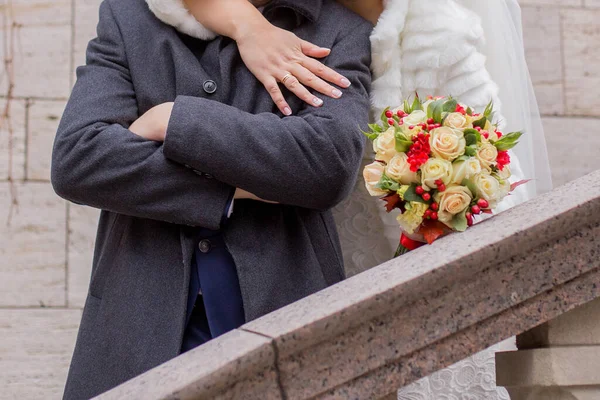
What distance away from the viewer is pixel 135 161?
1.82m

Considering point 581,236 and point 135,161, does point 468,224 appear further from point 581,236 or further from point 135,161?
point 135,161

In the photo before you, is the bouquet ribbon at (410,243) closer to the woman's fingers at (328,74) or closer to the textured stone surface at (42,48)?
the woman's fingers at (328,74)

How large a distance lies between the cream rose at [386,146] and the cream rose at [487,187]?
18cm

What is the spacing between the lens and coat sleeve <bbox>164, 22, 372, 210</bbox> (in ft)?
5.84

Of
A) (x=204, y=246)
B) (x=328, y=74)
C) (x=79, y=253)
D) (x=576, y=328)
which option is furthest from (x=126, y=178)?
(x=79, y=253)

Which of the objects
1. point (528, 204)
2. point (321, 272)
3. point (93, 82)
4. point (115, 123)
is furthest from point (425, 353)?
Result: point (93, 82)

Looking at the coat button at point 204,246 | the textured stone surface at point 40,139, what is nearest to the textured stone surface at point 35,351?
the textured stone surface at point 40,139

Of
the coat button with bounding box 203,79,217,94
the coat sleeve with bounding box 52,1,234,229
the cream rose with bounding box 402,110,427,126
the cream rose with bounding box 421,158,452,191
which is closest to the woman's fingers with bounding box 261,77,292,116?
the coat button with bounding box 203,79,217,94

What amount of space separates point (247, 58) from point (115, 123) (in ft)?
1.19

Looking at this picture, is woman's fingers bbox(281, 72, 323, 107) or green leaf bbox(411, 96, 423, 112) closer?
green leaf bbox(411, 96, 423, 112)

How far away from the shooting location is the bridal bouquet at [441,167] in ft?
5.30

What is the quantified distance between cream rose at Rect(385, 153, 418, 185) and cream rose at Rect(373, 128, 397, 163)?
0.07 ft

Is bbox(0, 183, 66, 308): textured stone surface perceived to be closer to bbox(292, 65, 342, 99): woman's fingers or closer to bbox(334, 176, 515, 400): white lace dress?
bbox(334, 176, 515, 400): white lace dress

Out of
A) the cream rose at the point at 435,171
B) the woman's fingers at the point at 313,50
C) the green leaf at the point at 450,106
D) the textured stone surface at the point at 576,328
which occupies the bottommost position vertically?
the textured stone surface at the point at 576,328
